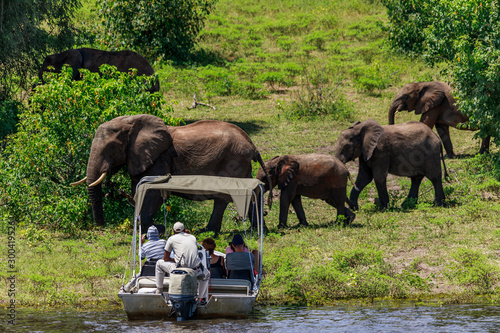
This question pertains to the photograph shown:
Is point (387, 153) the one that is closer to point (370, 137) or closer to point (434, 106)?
point (370, 137)

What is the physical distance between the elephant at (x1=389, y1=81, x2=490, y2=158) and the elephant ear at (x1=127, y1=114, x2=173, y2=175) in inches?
364

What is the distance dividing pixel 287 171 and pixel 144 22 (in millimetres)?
14731

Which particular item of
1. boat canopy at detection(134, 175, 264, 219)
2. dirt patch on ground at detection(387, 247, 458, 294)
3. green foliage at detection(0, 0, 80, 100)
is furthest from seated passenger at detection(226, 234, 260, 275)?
green foliage at detection(0, 0, 80, 100)

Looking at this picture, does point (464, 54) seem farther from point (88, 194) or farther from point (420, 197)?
point (88, 194)

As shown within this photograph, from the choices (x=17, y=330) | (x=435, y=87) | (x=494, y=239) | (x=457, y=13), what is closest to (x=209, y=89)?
(x=435, y=87)

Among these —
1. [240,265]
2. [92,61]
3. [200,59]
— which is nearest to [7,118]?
[92,61]

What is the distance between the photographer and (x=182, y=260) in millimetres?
10055

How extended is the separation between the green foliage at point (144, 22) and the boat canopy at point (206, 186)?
1700 cm

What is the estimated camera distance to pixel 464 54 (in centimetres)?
1830

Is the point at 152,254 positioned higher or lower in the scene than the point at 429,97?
lower

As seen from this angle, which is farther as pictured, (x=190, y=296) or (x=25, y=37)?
(x=25, y=37)

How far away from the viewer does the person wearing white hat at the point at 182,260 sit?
10.1m

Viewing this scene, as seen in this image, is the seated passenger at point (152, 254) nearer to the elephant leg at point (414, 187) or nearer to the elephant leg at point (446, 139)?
the elephant leg at point (414, 187)

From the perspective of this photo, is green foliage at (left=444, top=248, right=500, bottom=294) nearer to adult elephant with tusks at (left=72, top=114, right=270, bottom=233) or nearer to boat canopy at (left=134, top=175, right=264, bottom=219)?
boat canopy at (left=134, top=175, right=264, bottom=219)
